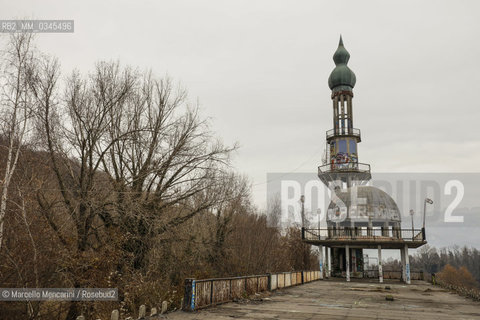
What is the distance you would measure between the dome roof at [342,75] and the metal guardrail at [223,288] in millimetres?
30764

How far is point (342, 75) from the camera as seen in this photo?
156 feet

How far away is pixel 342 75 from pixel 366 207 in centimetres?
1829

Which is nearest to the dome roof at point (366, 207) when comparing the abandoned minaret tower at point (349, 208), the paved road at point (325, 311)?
the abandoned minaret tower at point (349, 208)

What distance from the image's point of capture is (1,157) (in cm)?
1402

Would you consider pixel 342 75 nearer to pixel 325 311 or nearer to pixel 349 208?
pixel 349 208

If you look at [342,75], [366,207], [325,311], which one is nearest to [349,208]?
[366,207]

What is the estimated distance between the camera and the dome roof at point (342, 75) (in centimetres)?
4753

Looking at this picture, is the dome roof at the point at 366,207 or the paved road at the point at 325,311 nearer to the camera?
the paved road at the point at 325,311

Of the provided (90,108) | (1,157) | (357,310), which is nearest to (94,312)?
(1,157)

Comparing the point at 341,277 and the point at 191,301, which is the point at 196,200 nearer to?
the point at 191,301

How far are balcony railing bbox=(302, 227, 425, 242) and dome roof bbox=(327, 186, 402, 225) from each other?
144 centimetres

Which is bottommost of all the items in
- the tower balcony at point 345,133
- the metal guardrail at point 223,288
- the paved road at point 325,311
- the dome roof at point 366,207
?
the paved road at point 325,311

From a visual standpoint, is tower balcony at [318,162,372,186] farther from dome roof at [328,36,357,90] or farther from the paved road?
the paved road

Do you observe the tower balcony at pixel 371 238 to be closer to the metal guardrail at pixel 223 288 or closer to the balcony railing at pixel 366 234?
the balcony railing at pixel 366 234
